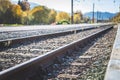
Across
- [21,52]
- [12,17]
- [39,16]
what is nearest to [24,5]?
[39,16]

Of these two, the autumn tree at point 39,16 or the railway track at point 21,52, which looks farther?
the autumn tree at point 39,16

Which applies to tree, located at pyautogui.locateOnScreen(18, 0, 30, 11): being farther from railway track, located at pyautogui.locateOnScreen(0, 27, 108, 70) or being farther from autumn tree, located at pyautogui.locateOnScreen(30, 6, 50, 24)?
railway track, located at pyautogui.locateOnScreen(0, 27, 108, 70)

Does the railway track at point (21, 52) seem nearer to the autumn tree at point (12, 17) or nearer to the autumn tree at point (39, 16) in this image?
the autumn tree at point (12, 17)

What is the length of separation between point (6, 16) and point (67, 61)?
65323mm

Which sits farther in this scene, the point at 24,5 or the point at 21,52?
A: the point at 24,5

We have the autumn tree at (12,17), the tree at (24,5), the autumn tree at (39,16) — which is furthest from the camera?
the tree at (24,5)

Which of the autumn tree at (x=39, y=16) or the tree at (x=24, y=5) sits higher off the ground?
the tree at (x=24, y=5)

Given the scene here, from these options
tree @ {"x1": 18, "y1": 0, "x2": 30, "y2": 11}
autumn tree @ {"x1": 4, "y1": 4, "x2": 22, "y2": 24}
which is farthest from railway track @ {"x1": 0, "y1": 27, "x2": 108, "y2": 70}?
tree @ {"x1": 18, "y1": 0, "x2": 30, "y2": 11}

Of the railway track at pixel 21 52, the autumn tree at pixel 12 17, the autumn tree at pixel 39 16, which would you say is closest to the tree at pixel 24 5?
the autumn tree at pixel 39 16

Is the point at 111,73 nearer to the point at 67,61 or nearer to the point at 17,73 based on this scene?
the point at 17,73

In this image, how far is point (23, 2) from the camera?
11788 centimetres

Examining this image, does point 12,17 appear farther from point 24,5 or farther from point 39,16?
point 24,5

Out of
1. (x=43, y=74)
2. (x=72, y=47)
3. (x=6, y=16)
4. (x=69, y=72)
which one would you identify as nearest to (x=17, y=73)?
(x=43, y=74)

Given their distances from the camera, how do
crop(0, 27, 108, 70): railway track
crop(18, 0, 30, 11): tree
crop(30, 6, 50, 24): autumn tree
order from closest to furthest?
1. crop(0, 27, 108, 70): railway track
2. crop(30, 6, 50, 24): autumn tree
3. crop(18, 0, 30, 11): tree
